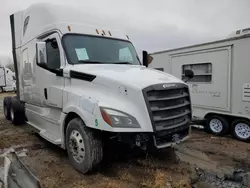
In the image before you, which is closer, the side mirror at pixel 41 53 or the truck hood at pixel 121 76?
the truck hood at pixel 121 76

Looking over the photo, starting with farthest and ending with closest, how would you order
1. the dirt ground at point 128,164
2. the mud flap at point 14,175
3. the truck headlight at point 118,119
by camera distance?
the dirt ground at point 128,164 → the truck headlight at point 118,119 → the mud flap at point 14,175

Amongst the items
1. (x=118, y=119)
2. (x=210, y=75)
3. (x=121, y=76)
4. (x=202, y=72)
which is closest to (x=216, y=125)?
(x=210, y=75)

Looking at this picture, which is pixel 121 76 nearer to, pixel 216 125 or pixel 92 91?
pixel 92 91

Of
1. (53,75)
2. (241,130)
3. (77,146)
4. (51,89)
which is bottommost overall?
(241,130)

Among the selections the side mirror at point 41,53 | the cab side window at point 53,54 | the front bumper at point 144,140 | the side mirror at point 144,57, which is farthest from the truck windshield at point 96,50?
the front bumper at point 144,140

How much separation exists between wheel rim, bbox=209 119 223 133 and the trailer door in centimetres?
42

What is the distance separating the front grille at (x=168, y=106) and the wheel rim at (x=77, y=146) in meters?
1.31

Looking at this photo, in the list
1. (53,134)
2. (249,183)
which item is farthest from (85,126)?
(249,183)

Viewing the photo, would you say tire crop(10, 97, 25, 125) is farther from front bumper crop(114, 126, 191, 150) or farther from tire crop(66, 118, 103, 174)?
front bumper crop(114, 126, 191, 150)

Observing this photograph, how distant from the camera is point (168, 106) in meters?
3.74

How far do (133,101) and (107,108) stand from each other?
0.41m

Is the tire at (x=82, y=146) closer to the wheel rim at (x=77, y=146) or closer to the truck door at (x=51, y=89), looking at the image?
the wheel rim at (x=77, y=146)

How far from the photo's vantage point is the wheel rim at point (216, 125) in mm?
6867

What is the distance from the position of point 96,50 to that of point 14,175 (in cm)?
277
